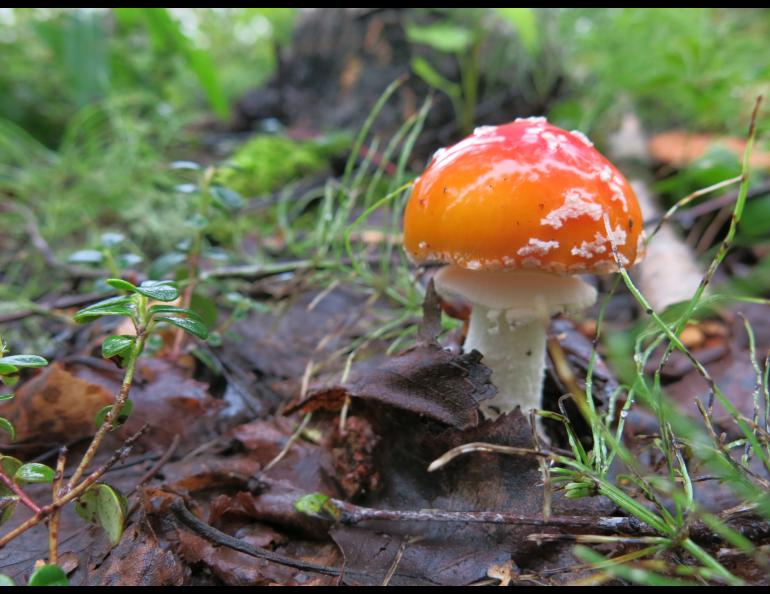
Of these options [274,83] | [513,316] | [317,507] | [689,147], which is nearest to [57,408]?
[317,507]

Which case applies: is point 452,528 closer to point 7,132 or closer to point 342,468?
point 342,468

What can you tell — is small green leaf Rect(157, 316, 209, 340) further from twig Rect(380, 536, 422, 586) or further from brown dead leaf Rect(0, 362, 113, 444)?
twig Rect(380, 536, 422, 586)

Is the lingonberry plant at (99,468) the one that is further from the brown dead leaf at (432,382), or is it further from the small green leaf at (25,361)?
the brown dead leaf at (432,382)

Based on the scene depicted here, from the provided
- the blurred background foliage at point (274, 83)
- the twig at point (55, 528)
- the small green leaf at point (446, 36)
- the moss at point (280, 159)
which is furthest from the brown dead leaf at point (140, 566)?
the small green leaf at point (446, 36)

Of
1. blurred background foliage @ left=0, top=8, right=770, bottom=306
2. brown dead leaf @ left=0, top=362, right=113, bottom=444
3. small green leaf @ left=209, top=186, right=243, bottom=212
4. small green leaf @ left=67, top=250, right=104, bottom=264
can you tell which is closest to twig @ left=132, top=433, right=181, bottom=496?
brown dead leaf @ left=0, top=362, right=113, bottom=444

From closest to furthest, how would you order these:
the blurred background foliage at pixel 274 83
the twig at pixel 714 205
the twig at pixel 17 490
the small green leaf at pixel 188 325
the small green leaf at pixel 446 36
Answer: the twig at pixel 17 490 → the small green leaf at pixel 188 325 → the twig at pixel 714 205 → the blurred background foliage at pixel 274 83 → the small green leaf at pixel 446 36
